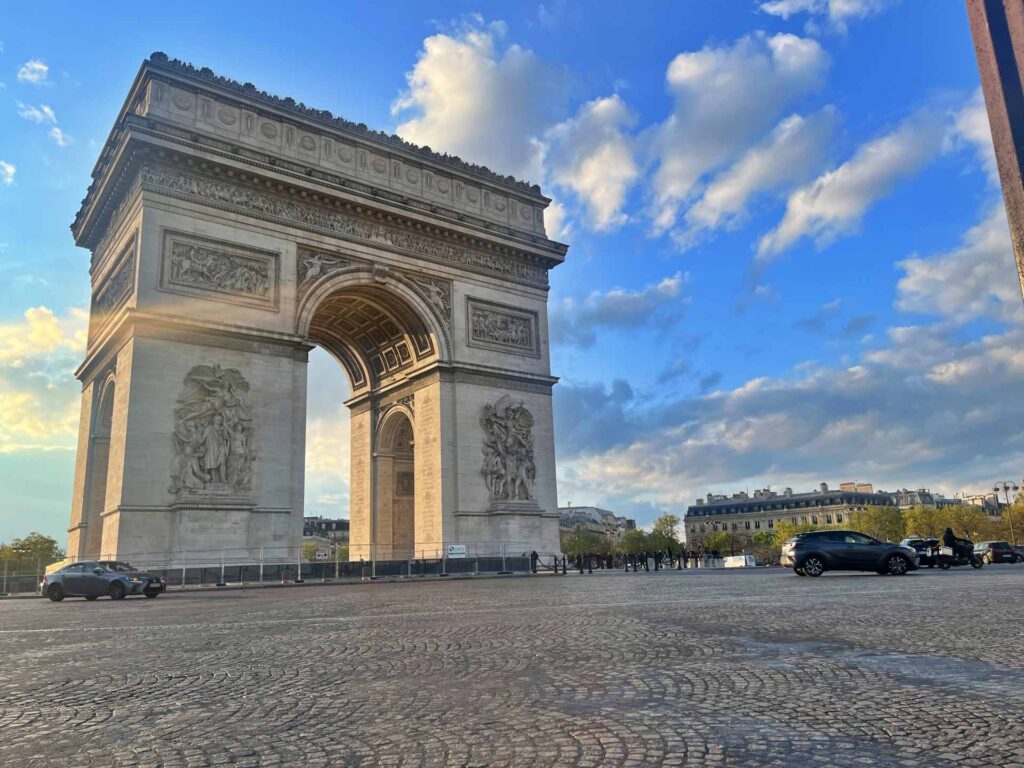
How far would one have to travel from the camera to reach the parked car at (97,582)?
17.4 m

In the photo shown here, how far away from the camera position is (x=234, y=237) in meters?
26.5

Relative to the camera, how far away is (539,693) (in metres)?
3.84

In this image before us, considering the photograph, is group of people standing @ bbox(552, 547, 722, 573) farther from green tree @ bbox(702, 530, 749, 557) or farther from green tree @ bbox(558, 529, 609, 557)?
green tree @ bbox(558, 529, 609, 557)

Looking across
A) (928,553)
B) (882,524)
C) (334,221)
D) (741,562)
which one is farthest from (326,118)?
(882,524)

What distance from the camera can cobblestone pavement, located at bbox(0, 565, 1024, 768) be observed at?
2.79m

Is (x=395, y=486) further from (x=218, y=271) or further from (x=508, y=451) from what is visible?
(x=218, y=271)

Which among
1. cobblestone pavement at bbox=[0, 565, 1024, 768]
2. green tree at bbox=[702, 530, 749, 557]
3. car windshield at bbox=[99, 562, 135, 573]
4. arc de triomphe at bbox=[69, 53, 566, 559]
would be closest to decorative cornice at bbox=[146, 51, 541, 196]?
arc de triomphe at bbox=[69, 53, 566, 559]

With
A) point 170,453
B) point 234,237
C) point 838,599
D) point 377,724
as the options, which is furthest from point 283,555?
point 377,724

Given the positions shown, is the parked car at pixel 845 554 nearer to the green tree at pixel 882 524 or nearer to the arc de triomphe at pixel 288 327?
the arc de triomphe at pixel 288 327

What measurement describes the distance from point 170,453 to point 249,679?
21.2m

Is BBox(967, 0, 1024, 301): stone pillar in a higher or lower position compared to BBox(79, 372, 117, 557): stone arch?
lower

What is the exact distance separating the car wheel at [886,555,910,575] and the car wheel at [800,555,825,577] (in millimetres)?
1486

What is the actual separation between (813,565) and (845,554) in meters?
0.74

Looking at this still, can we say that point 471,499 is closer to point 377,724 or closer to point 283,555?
point 283,555
